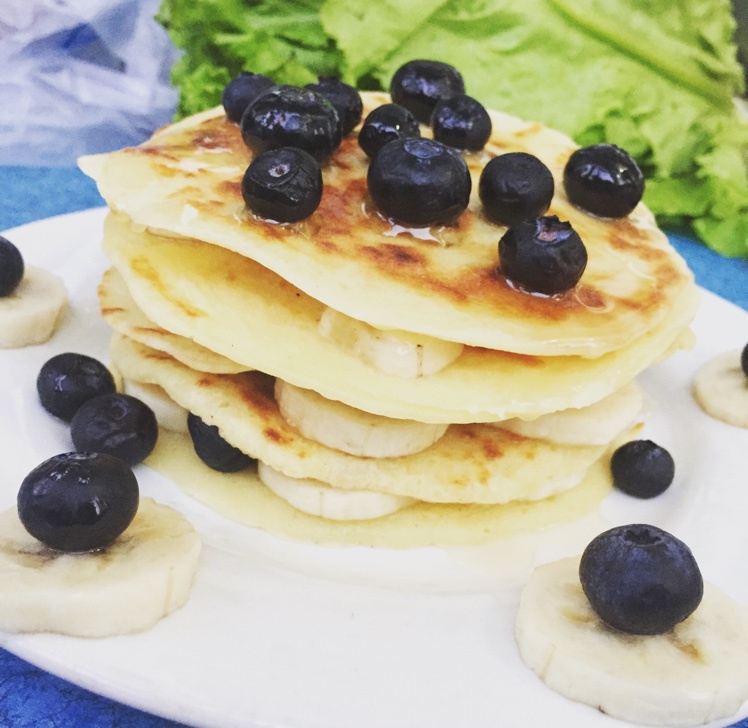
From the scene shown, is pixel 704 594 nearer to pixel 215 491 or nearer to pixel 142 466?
pixel 215 491

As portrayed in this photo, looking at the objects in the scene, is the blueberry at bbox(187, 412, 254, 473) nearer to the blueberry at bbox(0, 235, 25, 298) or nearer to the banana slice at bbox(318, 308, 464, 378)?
the banana slice at bbox(318, 308, 464, 378)

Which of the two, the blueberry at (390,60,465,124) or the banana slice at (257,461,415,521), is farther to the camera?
the blueberry at (390,60,465,124)

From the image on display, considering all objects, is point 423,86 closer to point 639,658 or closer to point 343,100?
point 343,100

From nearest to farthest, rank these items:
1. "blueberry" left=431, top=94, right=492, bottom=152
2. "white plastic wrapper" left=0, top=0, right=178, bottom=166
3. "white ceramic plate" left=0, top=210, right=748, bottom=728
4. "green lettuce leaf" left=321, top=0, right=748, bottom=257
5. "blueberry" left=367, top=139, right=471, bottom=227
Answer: "white ceramic plate" left=0, top=210, right=748, bottom=728 → "blueberry" left=367, top=139, right=471, bottom=227 → "blueberry" left=431, top=94, right=492, bottom=152 → "green lettuce leaf" left=321, top=0, right=748, bottom=257 → "white plastic wrapper" left=0, top=0, right=178, bottom=166

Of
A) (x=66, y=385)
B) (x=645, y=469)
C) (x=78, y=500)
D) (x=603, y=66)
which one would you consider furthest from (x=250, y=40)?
(x=78, y=500)

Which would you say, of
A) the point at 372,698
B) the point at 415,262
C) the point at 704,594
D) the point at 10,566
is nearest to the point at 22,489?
the point at 10,566

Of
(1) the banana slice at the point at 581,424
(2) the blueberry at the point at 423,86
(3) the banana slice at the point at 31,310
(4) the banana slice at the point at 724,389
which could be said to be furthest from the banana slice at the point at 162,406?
(4) the banana slice at the point at 724,389

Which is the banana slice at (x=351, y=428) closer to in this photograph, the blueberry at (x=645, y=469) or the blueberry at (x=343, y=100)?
the blueberry at (x=645, y=469)

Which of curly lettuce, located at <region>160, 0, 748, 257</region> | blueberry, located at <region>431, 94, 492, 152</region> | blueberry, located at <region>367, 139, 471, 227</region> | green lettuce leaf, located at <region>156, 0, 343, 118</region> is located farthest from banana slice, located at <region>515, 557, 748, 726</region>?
green lettuce leaf, located at <region>156, 0, 343, 118</region>
